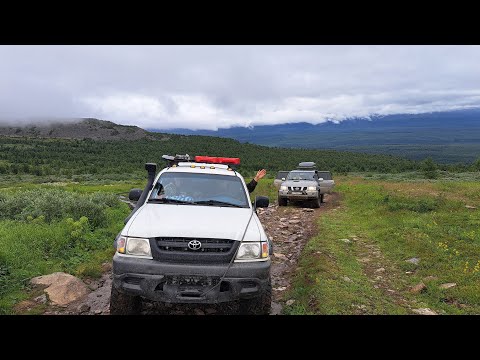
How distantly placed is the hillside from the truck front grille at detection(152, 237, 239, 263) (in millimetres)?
116227

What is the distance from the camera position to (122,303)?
4980 millimetres

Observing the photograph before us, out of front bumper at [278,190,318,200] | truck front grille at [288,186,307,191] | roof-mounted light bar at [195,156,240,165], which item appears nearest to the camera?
roof-mounted light bar at [195,156,240,165]

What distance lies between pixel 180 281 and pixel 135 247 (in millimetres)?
680

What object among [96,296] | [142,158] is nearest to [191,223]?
[96,296]

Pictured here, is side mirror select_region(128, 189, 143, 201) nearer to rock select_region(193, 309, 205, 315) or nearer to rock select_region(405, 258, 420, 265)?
rock select_region(193, 309, 205, 315)

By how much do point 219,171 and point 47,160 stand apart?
73.7 metres

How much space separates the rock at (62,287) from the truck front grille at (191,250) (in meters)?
2.28

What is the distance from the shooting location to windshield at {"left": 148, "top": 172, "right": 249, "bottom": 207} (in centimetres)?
603

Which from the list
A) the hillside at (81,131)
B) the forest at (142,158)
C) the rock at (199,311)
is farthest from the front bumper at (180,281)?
the hillside at (81,131)

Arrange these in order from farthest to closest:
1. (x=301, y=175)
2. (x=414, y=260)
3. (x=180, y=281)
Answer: (x=301, y=175)
(x=414, y=260)
(x=180, y=281)

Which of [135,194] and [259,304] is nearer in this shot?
[259,304]

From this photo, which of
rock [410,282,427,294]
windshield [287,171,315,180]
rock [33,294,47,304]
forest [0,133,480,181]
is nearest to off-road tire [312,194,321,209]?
windshield [287,171,315,180]

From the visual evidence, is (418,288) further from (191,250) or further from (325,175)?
(325,175)

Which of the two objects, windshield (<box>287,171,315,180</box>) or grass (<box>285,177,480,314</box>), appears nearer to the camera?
grass (<box>285,177,480,314</box>)
